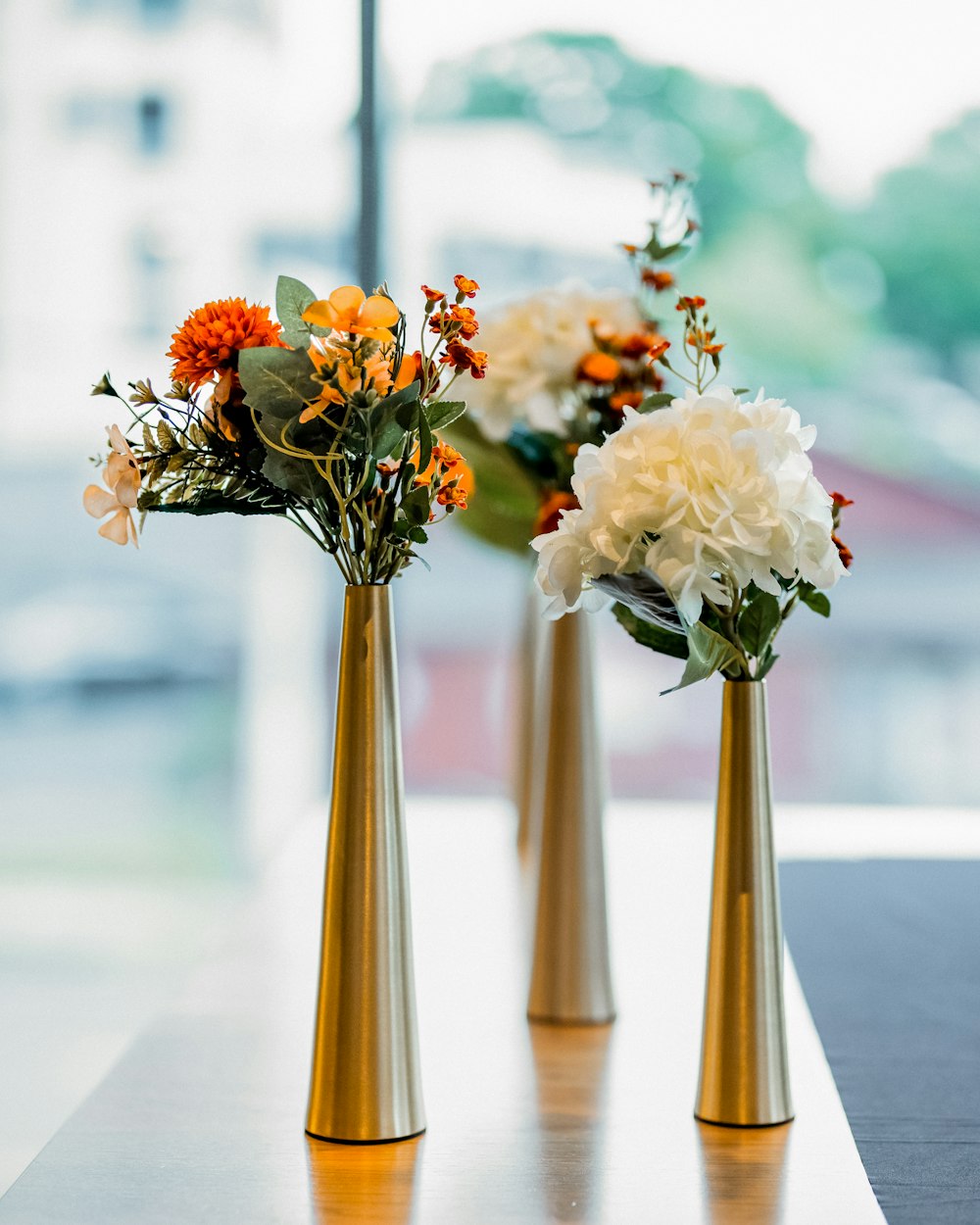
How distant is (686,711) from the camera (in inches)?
148

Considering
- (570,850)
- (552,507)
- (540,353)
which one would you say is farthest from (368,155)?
(570,850)

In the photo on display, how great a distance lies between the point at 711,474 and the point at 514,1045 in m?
0.46

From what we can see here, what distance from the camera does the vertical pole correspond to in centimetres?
264

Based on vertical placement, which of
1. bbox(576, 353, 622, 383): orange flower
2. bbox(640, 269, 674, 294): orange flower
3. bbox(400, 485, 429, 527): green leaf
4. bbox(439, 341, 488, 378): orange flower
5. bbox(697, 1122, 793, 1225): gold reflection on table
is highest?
bbox(640, 269, 674, 294): orange flower

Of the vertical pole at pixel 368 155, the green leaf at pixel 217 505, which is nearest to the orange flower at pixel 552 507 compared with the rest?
the green leaf at pixel 217 505

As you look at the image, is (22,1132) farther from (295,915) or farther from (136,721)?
(295,915)

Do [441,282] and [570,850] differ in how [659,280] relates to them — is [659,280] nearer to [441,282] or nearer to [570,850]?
[570,850]

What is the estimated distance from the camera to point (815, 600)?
841 millimetres

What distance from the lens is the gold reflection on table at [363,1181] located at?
734 millimetres

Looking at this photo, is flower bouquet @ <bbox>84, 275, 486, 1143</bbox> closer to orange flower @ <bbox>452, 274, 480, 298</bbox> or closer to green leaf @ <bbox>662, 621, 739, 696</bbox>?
orange flower @ <bbox>452, 274, 480, 298</bbox>

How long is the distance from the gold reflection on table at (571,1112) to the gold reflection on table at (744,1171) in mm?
60

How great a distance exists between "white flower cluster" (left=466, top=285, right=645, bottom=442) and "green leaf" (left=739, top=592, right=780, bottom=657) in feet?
1.30

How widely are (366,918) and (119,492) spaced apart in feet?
0.87

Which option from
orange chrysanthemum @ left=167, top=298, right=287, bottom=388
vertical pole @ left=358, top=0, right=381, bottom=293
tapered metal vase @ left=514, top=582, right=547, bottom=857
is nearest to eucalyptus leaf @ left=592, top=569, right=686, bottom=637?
orange chrysanthemum @ left=167, top=298, right=287, bottom=388
